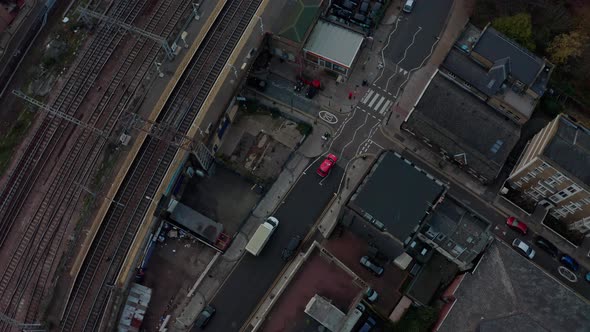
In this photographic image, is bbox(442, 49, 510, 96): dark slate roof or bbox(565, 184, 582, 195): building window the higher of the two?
bbox(442, 49, 510, 96): dark slate roof

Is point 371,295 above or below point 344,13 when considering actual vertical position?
below

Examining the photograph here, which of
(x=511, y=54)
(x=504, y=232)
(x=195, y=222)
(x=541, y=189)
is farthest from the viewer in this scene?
(x=511, y=54)

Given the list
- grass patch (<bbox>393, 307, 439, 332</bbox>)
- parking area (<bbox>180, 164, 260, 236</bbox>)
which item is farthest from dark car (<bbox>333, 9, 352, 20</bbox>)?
grass patch (<bbox>393, 307, 439, 332</bbox>)

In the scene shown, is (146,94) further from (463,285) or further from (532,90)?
(532,90)

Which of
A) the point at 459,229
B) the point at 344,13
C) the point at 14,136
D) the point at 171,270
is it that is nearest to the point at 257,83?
the point at 344,13

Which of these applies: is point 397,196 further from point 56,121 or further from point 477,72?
point 56,121

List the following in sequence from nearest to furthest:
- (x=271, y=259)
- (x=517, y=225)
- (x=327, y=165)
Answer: (x=517, y=225)
(x=271, y=259)
(x=327, y=165)

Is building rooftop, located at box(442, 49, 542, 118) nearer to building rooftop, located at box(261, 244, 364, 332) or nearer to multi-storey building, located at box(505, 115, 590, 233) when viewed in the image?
multi-storey building, located at box(505, 115, 590, 233)
